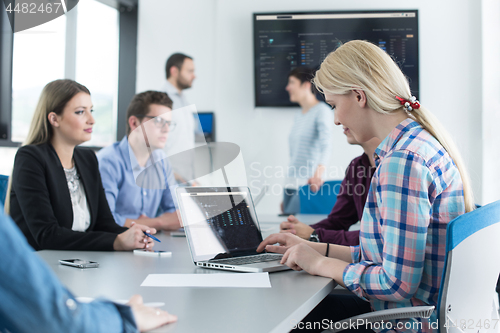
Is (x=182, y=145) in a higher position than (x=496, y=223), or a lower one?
higher

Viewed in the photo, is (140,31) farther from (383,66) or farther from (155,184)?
(383,66)

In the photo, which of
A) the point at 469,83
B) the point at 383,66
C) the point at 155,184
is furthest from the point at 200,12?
the point at 383,66

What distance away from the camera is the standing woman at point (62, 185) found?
1.48m

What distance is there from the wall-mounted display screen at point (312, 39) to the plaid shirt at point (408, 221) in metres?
2.76

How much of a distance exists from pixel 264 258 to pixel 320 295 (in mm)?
331

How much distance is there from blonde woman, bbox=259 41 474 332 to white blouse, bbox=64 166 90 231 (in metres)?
1.00

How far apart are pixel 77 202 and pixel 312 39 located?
2646 mm

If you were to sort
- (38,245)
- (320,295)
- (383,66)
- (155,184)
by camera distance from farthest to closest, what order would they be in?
(155,184) < (38,245) < (383,66) < (320,295)

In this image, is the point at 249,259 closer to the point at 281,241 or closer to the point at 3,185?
the point at 281,241

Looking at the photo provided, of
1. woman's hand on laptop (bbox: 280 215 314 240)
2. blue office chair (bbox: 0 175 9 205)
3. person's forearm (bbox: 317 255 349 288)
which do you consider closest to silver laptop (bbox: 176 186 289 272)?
person's forearm (bbox: 317 255 349 288)

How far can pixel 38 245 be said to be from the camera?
5.23ft

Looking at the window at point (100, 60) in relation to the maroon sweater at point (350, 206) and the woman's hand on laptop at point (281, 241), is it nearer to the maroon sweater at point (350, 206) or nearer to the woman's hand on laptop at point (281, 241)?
the maroon sweater at point (350, 206)

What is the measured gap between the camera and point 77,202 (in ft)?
5.89

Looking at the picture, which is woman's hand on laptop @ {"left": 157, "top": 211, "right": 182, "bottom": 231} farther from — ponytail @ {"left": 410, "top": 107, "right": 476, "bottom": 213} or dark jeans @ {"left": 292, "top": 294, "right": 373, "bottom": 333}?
ponytail @ {"left": 410, "top": 107, "right": 476, "bottom": 213}
